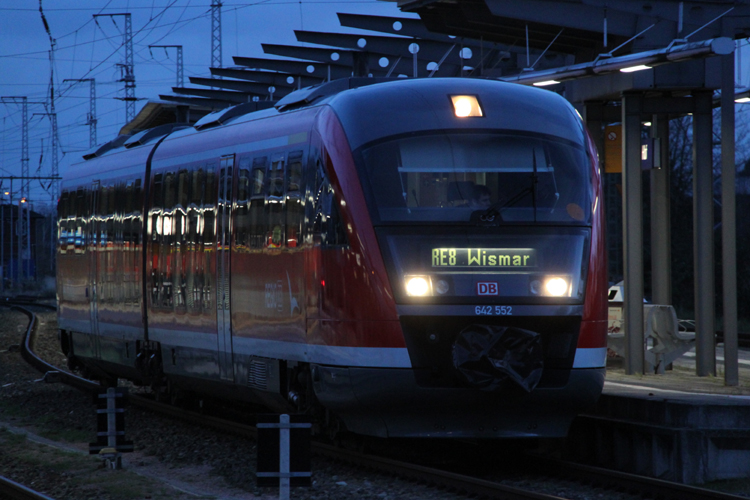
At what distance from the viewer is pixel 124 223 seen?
628 inches

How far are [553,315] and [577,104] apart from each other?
33.3 ft

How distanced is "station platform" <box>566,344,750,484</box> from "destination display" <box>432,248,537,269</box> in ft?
5.60

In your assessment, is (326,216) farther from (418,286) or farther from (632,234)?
(632,234)

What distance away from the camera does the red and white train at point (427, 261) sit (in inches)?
380

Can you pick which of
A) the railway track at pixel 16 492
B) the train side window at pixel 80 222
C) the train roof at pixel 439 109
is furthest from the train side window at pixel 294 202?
the train side window at pixel 80 222

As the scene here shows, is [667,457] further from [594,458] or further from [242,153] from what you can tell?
[242,153]

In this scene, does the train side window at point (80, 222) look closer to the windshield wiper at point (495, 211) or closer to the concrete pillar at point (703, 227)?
the concrete pillar at point (703, 227)

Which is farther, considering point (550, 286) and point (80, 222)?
point (80, 222)

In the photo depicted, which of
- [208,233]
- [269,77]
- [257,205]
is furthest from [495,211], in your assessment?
[269,77]

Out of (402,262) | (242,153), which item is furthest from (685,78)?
(402,262)

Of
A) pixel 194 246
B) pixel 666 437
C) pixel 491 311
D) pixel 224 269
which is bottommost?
pixel 666 437

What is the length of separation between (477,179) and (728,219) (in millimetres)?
7791

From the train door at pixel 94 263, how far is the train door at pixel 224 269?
5.05 metres

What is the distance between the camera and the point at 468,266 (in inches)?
383
